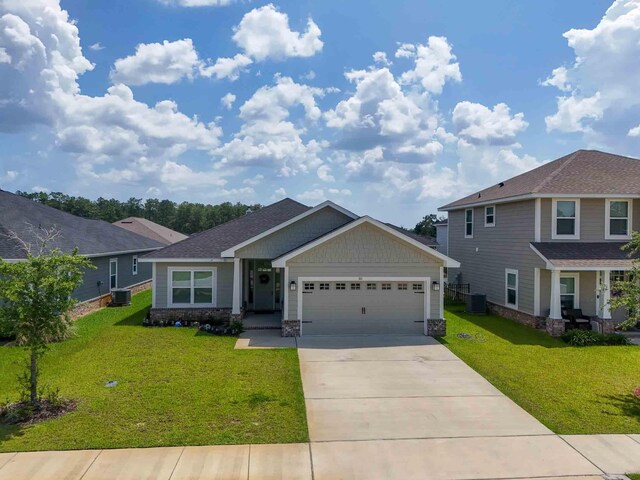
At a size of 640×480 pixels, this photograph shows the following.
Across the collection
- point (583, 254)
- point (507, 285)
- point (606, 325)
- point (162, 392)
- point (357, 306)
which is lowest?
point (162, 392)

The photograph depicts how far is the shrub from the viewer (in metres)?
14.3

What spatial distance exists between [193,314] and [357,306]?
656 centimetres

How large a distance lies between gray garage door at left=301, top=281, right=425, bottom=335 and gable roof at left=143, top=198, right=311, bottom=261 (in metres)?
4.46

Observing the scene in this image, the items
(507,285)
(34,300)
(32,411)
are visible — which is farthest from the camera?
(507,285)

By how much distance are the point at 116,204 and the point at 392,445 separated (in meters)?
106

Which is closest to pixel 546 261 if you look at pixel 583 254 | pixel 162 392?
pixel 583 254

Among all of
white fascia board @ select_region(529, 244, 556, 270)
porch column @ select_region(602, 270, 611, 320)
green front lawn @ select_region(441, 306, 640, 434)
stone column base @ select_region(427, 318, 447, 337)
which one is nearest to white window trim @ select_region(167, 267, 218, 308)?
stone column base @ select_region(427, 318, 447, 337)

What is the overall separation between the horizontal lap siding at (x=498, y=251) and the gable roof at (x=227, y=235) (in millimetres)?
8417

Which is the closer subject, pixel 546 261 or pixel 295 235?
pixel 546 261

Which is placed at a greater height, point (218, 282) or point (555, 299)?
point (218, 282)

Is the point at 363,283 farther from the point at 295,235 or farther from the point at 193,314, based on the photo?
the point at 193,314

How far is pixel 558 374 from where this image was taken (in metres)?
11.0

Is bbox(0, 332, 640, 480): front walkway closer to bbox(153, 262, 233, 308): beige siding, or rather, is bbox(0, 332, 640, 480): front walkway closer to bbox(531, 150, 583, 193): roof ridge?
bbox(153, 262, 233, 308): beige siding

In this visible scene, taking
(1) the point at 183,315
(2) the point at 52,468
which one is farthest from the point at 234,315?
(2) the point at 52,468
